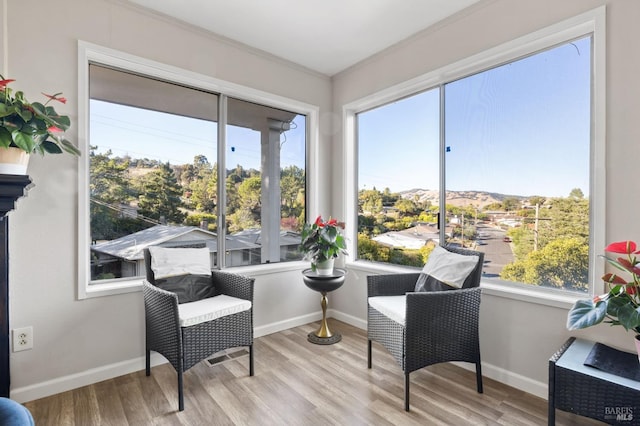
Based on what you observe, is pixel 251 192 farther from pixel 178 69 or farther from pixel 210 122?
pixel 178 69

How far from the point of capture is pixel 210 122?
9.42 feet

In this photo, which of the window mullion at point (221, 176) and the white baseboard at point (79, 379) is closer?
the white baseboard at point (79, 379)

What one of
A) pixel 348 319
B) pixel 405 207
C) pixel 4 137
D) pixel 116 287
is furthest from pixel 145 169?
pixel 348 319

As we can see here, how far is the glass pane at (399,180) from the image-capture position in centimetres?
282

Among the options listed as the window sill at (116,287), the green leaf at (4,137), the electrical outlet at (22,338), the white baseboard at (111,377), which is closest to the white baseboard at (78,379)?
the white baseboard at (111,377)

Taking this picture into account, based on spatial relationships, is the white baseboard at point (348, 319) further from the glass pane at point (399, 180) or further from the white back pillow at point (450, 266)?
the white back pillow at point (450, 266)

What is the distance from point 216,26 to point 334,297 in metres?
2.81

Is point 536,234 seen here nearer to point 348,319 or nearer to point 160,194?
point 348,319

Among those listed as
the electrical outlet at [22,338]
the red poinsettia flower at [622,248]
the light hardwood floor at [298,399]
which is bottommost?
the light hardwood floor at [298,399]

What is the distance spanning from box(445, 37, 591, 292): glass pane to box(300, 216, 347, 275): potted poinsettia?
976 mm

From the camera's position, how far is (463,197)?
2.56 m

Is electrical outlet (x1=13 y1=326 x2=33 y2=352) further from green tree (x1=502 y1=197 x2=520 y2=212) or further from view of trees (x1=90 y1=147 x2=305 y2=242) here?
green tree (x1=502 y1=197 x2=520 y2=212)

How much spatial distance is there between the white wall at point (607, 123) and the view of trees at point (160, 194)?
1.72 m

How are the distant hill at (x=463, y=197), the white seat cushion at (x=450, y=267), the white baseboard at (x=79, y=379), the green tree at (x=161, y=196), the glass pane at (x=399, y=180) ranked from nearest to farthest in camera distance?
the white baseboard at (x=79, y=379) < the white seat cushion at (x=450, y=267) < the distant hill at (x=463, y=197) < the green tree at (x=161, y=196) < the glass pane at (x=399, y=180)
